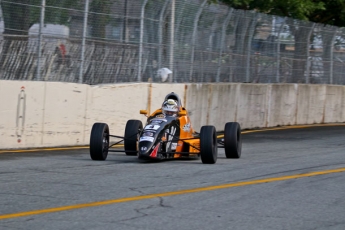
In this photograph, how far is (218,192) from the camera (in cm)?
982

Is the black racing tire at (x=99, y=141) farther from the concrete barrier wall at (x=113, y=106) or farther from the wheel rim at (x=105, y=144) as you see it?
the concrete barrier wall at (x=113, y=106)

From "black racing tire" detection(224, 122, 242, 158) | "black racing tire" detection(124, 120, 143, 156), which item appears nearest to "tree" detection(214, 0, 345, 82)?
"black racing tire" detection(224, 122, 242, 158)

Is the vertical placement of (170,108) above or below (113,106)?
above

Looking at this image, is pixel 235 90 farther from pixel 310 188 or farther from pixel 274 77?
pixel 310 188

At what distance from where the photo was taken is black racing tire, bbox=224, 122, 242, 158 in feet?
45.1

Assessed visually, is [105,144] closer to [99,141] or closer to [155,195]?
[99,141]

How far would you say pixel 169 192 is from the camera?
9664 millimetres

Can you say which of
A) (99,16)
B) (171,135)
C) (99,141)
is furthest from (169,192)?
(99,16)

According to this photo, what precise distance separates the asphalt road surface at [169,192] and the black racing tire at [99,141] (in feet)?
0.58

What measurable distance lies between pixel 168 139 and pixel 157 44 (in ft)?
20.1

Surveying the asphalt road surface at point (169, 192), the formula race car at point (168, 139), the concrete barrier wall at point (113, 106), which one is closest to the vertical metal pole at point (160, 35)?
the concrete barrier wall at point (113, 106)

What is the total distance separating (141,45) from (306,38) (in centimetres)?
892

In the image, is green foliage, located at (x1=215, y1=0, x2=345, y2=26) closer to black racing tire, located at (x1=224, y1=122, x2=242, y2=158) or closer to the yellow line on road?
black racing tire, located at (x1=224, y1=122, x2=242, y2=158)

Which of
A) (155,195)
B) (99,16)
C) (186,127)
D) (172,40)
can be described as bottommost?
(155,195)
